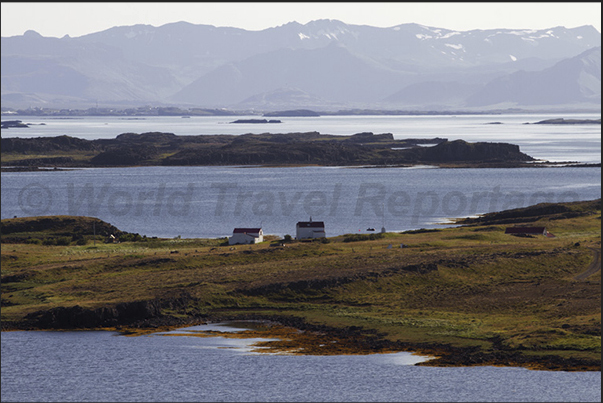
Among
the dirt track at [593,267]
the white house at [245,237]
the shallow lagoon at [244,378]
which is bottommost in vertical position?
the shallow lagoon at [244,378]

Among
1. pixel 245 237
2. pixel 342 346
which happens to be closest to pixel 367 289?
pixel 342 346

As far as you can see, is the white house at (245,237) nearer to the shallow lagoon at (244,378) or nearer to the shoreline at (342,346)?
the shoreline at (342,346)

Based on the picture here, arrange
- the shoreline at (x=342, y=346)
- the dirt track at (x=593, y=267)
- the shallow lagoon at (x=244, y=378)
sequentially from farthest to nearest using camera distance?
1. the dirt track at (x=593, y=267)
2. the shoreline at (x=342, y=346)
3. the shallow lagoon at (x=244, y=378)

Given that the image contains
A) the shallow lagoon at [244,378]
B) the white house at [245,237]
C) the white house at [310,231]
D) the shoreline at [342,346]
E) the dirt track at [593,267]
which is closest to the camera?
the shallow lagoon at [244,378]

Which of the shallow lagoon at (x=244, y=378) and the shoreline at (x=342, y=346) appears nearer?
the shallow lagoon at (x=244, y=378)

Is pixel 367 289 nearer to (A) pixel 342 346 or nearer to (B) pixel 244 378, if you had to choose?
(A) pixel 342 346

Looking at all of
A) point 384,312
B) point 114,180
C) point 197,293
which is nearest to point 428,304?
point 384,312

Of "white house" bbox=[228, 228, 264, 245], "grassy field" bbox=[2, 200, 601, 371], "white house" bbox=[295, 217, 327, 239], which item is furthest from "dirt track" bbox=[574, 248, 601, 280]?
"white house" bbox=[228, 228, 264, 245]

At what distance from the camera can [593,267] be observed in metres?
79.1

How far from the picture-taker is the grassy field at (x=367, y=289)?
56.7 metres

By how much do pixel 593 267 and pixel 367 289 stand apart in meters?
21.3

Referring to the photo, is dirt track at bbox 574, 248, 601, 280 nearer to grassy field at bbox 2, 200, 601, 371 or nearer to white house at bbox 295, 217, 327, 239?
grassy field at bbox 2, 200, 601, 371

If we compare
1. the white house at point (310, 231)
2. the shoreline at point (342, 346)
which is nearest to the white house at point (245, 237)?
the white house at point (310, 231)

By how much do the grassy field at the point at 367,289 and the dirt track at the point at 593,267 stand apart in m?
0.33
